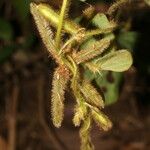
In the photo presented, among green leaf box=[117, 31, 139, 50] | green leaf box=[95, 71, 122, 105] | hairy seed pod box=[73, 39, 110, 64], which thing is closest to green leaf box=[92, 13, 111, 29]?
hairy seed pod box=[73, 39, 110, 64]

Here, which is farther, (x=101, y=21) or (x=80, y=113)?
(x=101, y=21)

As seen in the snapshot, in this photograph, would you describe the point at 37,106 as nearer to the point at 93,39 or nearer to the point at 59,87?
the point at 93,39

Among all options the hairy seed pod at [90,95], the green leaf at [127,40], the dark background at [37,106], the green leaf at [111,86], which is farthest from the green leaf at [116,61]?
the dark background at [37,106]

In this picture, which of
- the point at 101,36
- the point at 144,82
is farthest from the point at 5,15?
the point at 101,36

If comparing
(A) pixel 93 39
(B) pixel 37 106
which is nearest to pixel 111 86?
(A) pixel 93 39

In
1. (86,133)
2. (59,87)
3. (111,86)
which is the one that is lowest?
(111,86)
